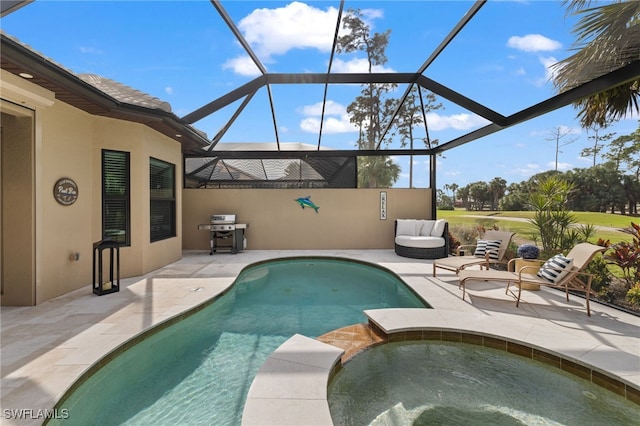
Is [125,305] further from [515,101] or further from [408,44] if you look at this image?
[515,101]

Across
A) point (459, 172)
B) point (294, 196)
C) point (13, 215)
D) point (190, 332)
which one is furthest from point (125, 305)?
point (459, 172)

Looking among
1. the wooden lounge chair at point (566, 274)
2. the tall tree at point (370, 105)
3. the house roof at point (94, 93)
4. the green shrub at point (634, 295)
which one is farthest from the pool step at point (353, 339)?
the tall tree at point (370, 105)

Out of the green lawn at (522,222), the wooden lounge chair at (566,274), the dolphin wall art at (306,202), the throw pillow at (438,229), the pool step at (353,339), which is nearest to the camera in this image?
the pool step at (353,339)

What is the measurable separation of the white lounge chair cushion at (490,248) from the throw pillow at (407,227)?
2.86 meters

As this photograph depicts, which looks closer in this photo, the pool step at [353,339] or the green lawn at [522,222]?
the pool step at [353,339]

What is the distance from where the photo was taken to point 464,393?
8.71ft

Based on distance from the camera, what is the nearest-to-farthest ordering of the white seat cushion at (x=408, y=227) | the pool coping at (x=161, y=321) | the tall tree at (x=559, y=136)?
the pool coping at (x=161, y=321) → the white seat cushion at (x=408, y=227) → the tall tree at (x=559, y=136)

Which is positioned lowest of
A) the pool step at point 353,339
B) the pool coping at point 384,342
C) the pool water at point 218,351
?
the pool water at point 218,351

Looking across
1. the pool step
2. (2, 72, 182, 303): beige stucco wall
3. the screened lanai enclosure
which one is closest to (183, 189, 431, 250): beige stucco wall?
the screened lanai enclosure

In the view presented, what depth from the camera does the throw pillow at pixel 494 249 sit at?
5926mm

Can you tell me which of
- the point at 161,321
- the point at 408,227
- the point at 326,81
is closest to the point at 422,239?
the point at 408,227

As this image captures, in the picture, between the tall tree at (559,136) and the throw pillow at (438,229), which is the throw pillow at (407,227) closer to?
the throw pillow at (438,229)

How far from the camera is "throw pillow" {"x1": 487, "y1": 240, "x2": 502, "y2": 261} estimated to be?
5.93 metres

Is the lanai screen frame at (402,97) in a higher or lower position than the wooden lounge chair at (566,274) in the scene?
higher
